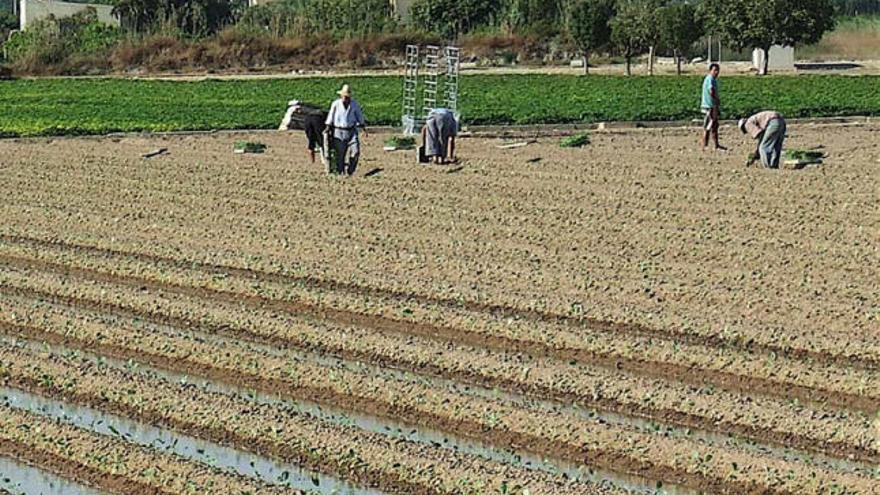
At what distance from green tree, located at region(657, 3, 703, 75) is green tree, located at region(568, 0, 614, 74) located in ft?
6.34

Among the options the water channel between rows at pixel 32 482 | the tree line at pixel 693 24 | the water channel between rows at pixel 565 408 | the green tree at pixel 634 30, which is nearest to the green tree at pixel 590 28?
the tree line at pixel 693 24

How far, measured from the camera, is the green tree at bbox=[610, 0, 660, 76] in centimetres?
4906

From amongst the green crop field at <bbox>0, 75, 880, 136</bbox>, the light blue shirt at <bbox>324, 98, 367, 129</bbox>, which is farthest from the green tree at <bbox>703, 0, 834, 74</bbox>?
the light blue shirt at <bbox>324, 98, 367, 129</bbox>

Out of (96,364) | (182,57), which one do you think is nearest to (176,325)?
(96,364)

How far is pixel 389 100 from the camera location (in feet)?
121

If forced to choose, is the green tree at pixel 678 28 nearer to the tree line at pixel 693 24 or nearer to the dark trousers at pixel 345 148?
the tree line at pixel 693 24

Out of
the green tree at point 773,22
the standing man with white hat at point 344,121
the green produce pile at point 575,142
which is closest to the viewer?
the standing man with white hat at point 344,121

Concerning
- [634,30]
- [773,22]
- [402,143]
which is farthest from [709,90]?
[634,30]

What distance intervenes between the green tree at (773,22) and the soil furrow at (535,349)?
34.1 m

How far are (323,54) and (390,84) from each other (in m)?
13.9

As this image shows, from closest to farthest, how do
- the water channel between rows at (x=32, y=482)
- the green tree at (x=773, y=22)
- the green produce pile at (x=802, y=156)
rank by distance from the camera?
the water channel between rows at (x=32, y=482)
the green produce pile at (x=802, y=156)
the green tree at (x=773, y=22)

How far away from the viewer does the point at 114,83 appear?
1800 inches

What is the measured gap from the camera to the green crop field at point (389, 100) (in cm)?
3070

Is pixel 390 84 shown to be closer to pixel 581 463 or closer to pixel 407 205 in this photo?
pixel 407 205
